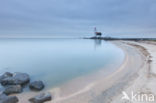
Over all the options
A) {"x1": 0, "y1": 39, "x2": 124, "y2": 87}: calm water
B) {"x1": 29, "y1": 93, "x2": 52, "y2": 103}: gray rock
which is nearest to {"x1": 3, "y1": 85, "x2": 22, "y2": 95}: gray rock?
{"x1": 29, "y1": 93, "x2": 52, "y2": 103}: gray rock

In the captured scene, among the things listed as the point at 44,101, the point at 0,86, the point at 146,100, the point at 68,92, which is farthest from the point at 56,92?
the point at 146,100

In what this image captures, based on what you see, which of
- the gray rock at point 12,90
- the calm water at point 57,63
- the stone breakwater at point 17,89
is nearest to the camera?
the stone breakwater at point 17,89

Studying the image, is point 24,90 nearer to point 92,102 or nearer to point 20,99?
point 20,99

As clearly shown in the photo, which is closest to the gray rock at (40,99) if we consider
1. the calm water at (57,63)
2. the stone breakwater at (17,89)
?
the stone breakwater at (17,89)

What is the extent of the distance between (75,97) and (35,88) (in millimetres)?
2380

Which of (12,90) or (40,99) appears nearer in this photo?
(40,99)

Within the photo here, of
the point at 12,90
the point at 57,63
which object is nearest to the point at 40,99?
the point at 12,90

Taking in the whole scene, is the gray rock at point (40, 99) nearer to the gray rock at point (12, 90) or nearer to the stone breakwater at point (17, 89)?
the stone breakwater at point (17, 89)

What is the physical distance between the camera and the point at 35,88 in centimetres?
505

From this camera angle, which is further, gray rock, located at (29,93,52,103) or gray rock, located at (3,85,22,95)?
gray rock, located at (3,85,22,95)

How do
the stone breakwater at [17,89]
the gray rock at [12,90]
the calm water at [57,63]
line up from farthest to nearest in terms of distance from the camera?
the calm water at [57,63] < the gray rock at [12,90] < the stone breakwater at [17,89]

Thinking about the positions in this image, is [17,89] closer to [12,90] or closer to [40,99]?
[12,90]

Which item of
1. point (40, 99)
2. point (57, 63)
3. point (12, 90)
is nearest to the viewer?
point (40, 99)

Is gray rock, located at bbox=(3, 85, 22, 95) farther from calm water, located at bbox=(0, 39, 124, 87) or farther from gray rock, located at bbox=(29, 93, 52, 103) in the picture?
calm water, located at bbox=(0, 39, 124, 87)
